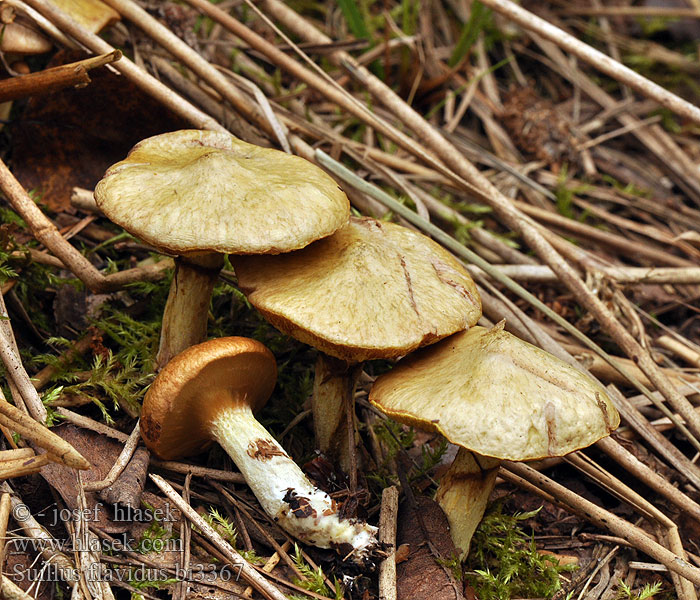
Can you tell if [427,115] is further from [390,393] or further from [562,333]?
[390,393]

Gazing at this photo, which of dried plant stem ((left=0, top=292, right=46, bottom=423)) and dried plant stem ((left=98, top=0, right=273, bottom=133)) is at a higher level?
dried plant stem ((left=98, top=0, right=273, bottom=133))

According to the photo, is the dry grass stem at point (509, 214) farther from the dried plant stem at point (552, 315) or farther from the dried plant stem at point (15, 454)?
the dried plant stem at point (15, 454)

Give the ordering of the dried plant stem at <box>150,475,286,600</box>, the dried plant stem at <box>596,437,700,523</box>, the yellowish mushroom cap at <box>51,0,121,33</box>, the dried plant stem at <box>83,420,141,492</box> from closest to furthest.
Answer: the dried plant stem at <box>150,475,286,600</box> < the dried plant stem at <box>83,420,141,492</box> < the dried plant stem at <box>596,437,700,523</box> < the yellowish mushroom cap at <box>51,0,121,33</box>

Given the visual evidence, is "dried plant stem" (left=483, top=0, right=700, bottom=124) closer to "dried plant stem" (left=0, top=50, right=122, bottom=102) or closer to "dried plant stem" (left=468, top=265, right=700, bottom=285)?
"dried plant stem" (left=468, top=265, right=700, bottom=285)

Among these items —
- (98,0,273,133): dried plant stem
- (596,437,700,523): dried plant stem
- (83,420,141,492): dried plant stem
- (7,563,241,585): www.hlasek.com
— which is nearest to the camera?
(7,563,241,585): www.hlasek.com

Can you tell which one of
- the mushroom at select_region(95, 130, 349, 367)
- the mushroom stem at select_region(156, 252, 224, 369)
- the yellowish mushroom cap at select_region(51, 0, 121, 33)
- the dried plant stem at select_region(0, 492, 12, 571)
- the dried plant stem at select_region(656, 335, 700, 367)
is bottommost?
the dried plant stem at select_region(0, 492, 12, 571)

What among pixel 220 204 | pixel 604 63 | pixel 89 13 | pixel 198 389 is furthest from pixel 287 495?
pixel 604 63

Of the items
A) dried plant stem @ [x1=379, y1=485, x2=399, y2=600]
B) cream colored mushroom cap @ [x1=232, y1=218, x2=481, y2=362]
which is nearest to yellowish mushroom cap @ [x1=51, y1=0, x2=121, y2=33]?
cream colored mushroom cap @ [x1=232, y1=218, x2=481, y2=362]
